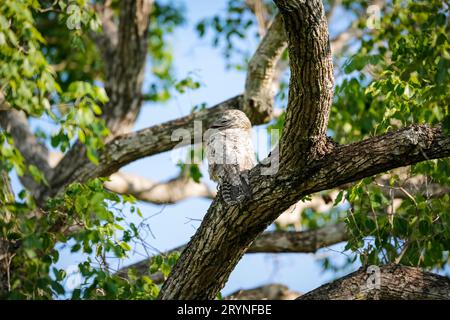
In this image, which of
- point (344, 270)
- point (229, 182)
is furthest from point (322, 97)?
point (344, 270)

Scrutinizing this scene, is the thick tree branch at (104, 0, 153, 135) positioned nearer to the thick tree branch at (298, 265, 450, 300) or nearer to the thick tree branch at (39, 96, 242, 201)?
the thick tree branch at (39, 96, 242, 201)

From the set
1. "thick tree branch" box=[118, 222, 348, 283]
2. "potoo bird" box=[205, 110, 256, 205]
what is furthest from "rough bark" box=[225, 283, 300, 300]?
"potoo bird" box=[205, 110, 256, 205]

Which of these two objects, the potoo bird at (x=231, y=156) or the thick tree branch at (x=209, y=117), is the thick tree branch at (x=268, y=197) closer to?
the potoo bird at (x=231, y=156)

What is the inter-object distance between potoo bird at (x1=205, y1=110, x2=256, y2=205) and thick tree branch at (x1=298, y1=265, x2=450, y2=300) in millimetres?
767

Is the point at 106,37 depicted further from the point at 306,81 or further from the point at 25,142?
the point at 306,81

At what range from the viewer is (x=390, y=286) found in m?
3.72

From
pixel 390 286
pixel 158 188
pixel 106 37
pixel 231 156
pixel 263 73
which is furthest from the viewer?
pixel 158 188

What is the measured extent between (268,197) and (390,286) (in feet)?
2.84

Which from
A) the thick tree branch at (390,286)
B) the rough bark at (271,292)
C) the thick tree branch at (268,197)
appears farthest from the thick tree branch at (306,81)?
the rough bark at (271,292)

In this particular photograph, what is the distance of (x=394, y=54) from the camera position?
463cm

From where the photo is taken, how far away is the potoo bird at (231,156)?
142 inches

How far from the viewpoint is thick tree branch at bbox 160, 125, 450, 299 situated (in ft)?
11.2

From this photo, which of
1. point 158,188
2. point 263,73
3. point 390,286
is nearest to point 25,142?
point 158,188
